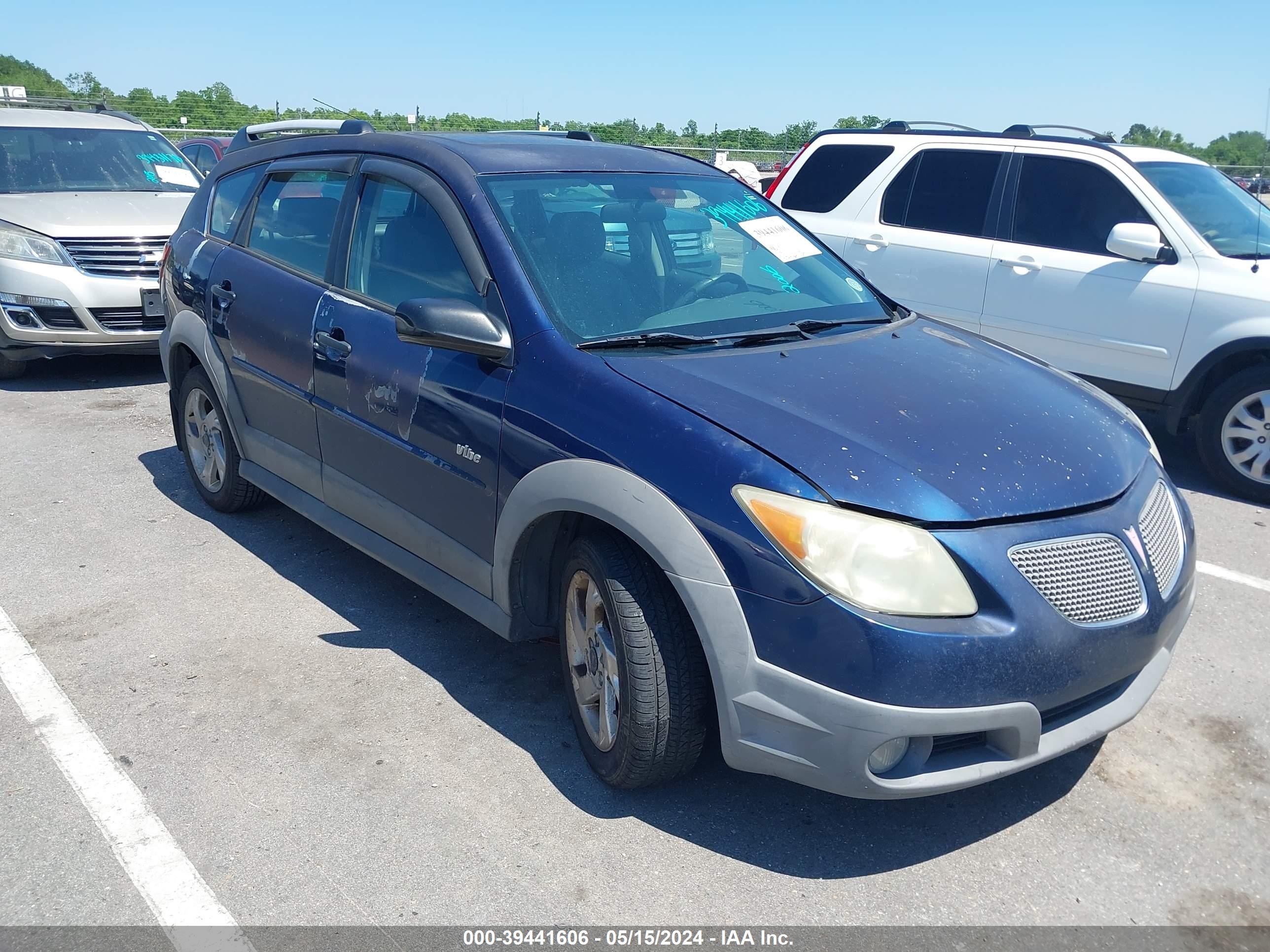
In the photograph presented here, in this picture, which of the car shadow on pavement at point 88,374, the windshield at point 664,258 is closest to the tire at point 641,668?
the windshield at point 664,258

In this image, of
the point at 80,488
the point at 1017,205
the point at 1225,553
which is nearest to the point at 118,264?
the point at 80,488

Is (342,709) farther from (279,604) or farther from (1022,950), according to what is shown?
(1022,950)

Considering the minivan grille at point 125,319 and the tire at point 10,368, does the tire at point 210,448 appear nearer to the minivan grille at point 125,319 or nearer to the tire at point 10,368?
the minivan grille at point 125,319

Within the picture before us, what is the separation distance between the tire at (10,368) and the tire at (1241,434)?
26.7 ft

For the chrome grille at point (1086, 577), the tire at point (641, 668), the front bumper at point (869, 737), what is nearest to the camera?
the front bumper at point (869, 737)

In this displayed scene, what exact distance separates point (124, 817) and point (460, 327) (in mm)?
1683

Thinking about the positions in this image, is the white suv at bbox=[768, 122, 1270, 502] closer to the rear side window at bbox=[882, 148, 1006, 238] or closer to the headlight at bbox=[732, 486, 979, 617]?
the rear side window at bbox=[882, 148, 1006, 238]

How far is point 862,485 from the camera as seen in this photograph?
2.61 meters

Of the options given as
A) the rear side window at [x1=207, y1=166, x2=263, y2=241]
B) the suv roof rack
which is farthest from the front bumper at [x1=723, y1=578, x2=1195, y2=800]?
the suv roof rack

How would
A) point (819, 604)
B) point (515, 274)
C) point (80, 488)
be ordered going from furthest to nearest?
1. point (80, 488)
2. point (515, 274)
3. point (819, 604)

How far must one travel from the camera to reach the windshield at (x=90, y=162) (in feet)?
27.9

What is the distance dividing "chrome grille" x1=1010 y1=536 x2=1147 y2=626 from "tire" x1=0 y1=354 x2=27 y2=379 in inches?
309

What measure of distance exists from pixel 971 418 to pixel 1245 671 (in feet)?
5.82

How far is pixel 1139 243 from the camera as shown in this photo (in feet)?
19.2
